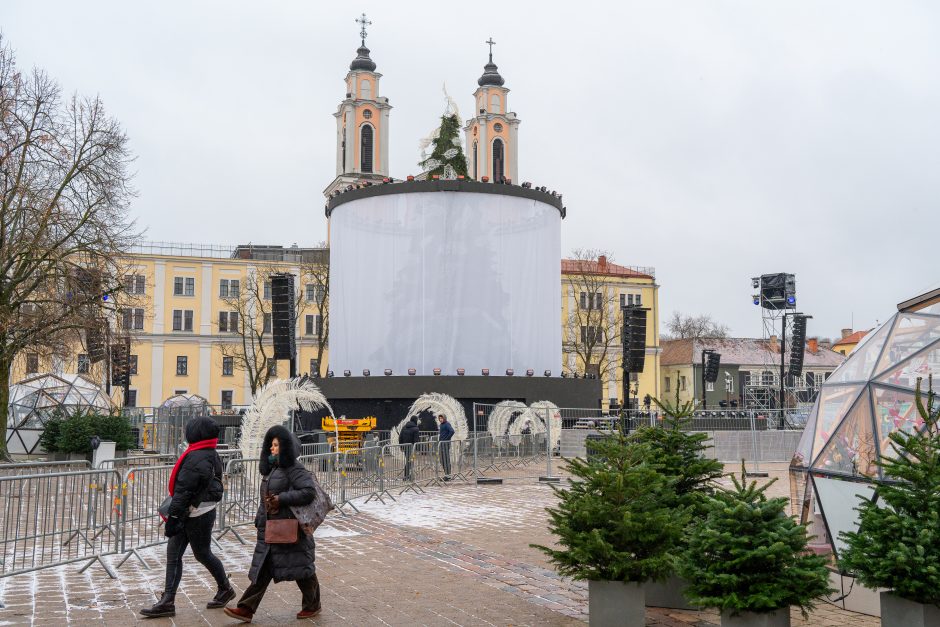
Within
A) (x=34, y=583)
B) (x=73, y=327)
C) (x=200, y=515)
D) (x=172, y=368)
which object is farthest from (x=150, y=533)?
(x=172, y=368)

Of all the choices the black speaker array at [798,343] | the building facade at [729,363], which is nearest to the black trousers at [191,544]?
the black speaker array at [798,343]

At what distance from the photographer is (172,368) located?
60.2m

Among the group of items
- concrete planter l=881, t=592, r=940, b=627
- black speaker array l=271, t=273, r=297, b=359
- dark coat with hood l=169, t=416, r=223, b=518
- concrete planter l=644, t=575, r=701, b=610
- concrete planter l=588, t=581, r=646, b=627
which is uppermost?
black speaker array l=271, t=273, r=297, b=359

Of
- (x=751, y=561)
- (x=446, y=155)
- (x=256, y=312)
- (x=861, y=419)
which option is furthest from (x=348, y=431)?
(x=256, y=312)

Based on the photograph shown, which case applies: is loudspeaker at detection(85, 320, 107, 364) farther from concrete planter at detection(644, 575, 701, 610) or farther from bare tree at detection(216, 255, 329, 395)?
bare tree at detection(216, 255, 329, 395)

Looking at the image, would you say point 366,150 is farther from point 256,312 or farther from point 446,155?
point 446,155

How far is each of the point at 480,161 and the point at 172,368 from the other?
29906 mm

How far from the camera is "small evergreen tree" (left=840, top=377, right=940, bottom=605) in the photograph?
5.32 meters

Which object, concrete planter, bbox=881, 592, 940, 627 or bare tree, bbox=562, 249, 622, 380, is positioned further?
bare tree, bbox=562, 249, 622, 380

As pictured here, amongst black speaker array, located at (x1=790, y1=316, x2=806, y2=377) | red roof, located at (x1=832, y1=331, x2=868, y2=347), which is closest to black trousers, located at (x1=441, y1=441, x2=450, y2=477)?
black speaker array, located at (x1=790, y1=316, x2=806, y2=377)

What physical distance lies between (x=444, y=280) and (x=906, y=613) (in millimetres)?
23830

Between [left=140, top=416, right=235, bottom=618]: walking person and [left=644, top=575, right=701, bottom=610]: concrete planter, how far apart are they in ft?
11.5

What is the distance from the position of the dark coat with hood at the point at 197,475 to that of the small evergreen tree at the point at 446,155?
27242 mm

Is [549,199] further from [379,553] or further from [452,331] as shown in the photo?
[379,553]
